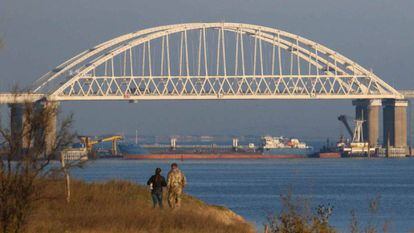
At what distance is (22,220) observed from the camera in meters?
22.4

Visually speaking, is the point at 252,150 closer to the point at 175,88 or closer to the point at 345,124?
→ the point at 345,124

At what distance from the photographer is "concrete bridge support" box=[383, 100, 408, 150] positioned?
472ft

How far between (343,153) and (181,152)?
2003 centimetres

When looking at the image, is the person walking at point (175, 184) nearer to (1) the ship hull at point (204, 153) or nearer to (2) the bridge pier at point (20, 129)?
(2) the bridge pier at point (20, 129)

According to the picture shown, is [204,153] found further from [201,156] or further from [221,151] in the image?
[221,151]

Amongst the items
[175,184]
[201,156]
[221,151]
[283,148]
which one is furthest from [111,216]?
[283,148]

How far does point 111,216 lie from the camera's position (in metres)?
26.8

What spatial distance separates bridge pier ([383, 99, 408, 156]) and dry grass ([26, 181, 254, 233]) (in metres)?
111

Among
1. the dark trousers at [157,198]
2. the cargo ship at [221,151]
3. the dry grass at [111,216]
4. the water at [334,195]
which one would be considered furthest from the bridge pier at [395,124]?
the dark trousers at [157,198]

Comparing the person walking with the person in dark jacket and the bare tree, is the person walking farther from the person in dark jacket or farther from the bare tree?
the bare tree

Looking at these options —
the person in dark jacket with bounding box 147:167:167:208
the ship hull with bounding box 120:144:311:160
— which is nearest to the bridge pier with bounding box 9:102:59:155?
the person in dark jacket with bounding box 147:167:167:208

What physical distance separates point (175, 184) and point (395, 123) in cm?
12015

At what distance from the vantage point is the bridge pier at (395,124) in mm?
144000

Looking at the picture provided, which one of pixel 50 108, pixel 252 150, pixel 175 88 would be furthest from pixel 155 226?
pixel 252 150
